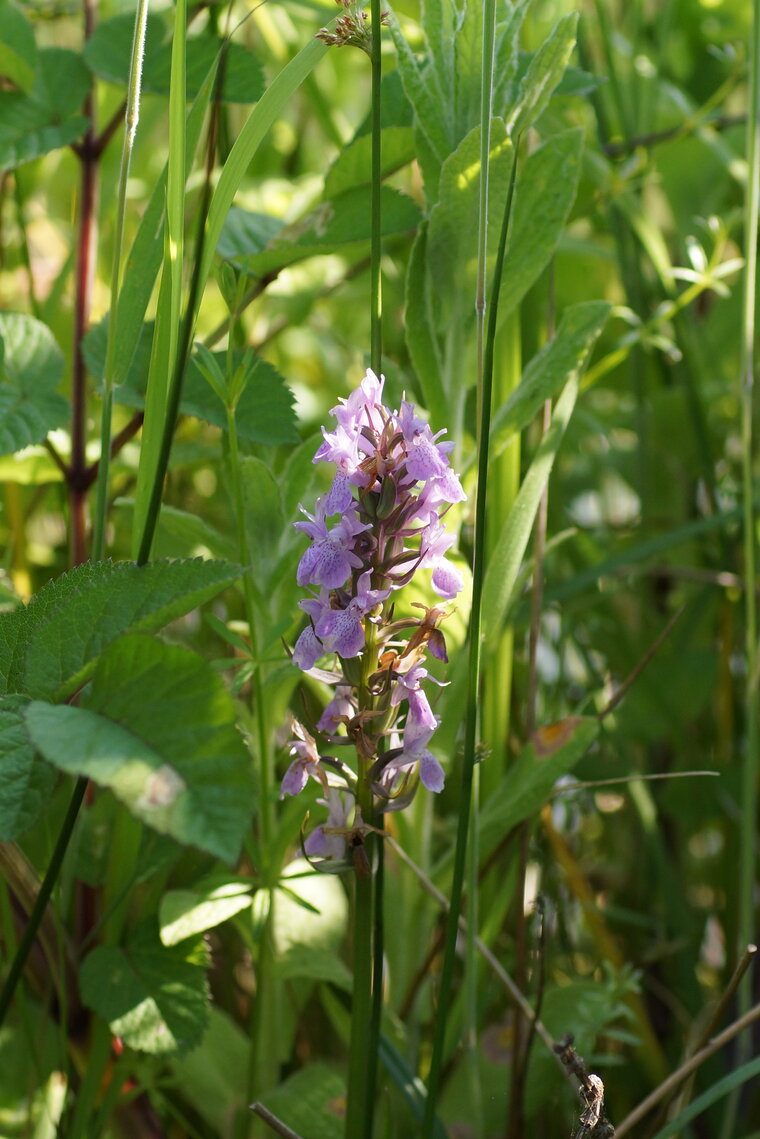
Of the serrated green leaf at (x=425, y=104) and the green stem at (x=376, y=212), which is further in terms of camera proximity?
the serrated green leaf at (x=425, y=104)

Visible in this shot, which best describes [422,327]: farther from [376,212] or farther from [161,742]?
[161,742]

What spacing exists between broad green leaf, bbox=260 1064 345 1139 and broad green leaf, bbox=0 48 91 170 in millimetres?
686

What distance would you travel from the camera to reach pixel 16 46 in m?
0.82

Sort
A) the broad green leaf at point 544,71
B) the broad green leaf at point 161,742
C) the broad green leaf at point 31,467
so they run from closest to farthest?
the broad green leaf at point 161,742
the broad green leaf at point 544,71
the broad green leaf at point 31,467

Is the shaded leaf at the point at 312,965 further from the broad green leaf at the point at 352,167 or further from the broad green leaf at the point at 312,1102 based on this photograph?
the broad green leaf at the point at 352,167

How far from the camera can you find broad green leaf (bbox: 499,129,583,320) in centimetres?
75

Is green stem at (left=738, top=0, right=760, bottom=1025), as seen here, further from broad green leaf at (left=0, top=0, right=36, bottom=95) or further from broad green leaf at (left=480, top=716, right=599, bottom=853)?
broad green leaf at (left=0, top=0, right=36, bottom=95)

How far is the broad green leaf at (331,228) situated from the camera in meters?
0.76

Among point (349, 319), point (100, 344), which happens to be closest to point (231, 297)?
point (100, 344)

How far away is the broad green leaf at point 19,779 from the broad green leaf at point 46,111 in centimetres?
48

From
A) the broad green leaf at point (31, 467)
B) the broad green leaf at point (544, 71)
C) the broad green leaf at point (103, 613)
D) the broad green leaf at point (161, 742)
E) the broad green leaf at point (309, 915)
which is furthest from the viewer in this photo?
the broad green leaf at point (31, 467)

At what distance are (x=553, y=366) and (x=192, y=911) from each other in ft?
1.44

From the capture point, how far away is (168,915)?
0.71m

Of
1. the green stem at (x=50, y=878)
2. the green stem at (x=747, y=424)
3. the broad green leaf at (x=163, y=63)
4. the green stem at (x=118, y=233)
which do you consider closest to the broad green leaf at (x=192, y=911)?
the green stem at (x=50, y=878)
